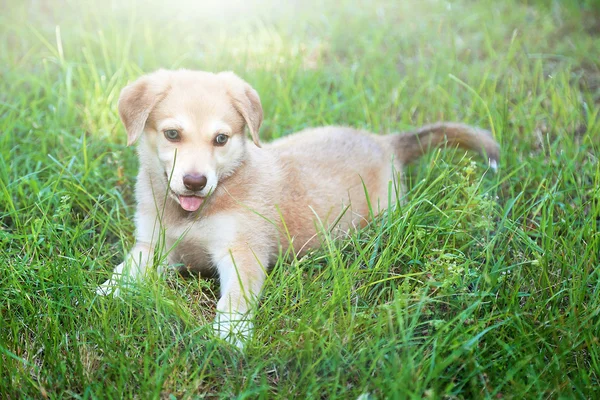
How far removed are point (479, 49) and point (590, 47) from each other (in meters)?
0.94

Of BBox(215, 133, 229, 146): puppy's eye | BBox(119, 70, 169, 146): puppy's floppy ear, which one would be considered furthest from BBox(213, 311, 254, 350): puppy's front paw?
BBox(119, 70, 169, 146): puppy's floppy ear

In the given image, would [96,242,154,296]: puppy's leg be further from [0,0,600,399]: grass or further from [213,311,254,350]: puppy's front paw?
[213,311,254,350]: puppy's front paw

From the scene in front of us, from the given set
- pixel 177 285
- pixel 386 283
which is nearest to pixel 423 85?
pixel 386 283

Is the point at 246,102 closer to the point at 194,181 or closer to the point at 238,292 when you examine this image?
the point at 194,181

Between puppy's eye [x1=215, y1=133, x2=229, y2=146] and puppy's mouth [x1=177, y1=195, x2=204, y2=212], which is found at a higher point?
puppy's eye [x1=215, y1=133, x2=229, y2=146]

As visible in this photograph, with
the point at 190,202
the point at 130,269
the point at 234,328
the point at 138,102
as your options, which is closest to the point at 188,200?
the point at 190,202

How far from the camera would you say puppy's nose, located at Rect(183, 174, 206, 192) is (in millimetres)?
2943

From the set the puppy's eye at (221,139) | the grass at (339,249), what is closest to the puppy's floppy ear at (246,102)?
the puppy's eye at (221,139)

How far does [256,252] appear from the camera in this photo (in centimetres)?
325

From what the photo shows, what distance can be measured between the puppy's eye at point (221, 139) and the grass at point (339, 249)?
0.67 metres

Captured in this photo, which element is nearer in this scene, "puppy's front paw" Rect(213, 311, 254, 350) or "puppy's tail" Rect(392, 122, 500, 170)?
"puppy's front paw" Rect(213, 311, 254, 350)

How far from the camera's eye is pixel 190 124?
307cm

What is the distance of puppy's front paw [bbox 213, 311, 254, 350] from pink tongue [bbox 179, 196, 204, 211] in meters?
0.57

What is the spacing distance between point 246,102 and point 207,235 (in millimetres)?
682
